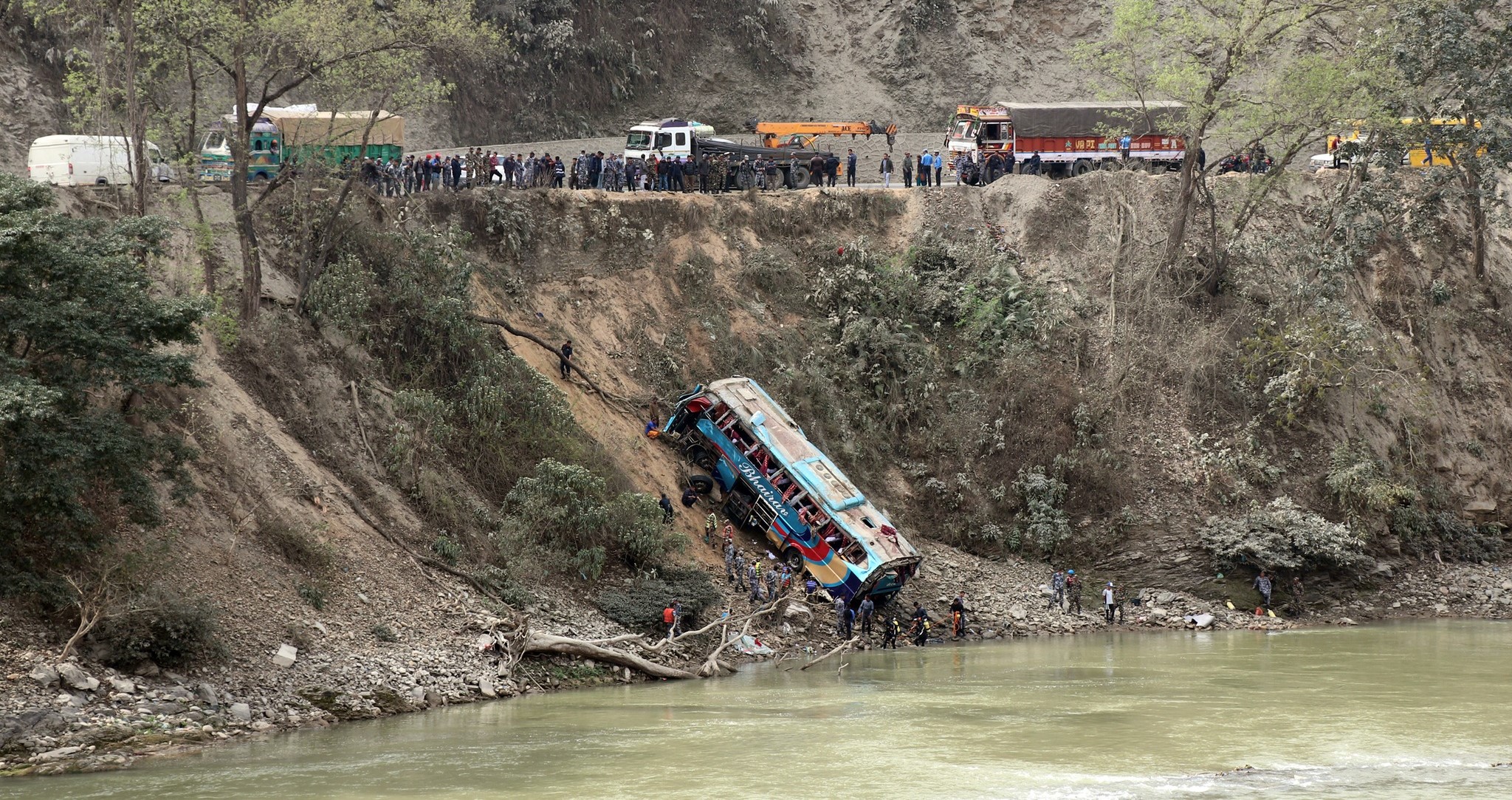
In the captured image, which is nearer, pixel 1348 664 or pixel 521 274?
pixel 1348 664

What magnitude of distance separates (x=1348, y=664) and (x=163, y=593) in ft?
69.2

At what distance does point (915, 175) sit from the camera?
52656 millimetres

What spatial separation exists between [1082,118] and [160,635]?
33.0 m

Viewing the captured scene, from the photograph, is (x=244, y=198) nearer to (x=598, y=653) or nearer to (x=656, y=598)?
(x=656, y=598)

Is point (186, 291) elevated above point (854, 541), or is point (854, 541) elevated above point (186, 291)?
point (186, 291)

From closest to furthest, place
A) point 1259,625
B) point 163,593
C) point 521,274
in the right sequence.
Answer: point 163,593 < point 1259,625 < point 521,274

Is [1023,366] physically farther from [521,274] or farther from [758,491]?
[521,274]

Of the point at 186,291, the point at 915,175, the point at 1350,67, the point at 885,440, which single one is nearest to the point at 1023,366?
the point at 885,440

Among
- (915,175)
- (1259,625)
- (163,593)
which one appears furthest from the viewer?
(915,175)

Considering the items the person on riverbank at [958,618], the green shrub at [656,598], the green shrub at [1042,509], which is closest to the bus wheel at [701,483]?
the green shrub at [656,598]

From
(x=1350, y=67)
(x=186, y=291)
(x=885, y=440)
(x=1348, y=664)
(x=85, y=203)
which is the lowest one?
(x=1348, y=664)

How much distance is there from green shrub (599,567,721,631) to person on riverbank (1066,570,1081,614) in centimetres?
890

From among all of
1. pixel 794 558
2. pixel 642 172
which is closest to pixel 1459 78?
pixel 642 172

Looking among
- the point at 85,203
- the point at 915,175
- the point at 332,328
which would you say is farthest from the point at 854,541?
the point at 915,175
